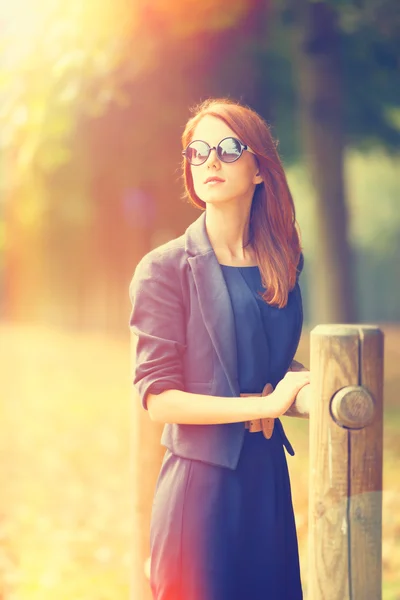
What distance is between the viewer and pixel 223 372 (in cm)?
209

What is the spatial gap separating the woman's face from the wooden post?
0.44 meters

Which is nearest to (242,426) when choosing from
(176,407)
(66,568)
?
(176,407)

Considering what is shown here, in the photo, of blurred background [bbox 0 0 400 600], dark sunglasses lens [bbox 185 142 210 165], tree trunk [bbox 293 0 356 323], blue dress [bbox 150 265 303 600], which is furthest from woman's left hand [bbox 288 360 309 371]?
tree trunk [bbox 293 0 356 323]

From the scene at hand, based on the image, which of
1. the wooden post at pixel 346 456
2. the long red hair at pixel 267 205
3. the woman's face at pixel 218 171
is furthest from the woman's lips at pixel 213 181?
the wooden post at pixel 346 456

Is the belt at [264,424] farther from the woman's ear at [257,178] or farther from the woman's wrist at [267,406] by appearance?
the woman's ear at [257,178]

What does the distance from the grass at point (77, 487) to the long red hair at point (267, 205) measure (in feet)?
2.09

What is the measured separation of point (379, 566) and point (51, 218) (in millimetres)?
12669

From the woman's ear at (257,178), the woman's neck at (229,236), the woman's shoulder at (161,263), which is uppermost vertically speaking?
the woman's ear at (257,178)

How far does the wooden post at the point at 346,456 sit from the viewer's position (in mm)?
1957

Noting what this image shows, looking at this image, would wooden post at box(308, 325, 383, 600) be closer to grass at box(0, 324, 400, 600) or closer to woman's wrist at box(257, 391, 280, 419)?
woman's wrist at box(257, 391, 280, 419)

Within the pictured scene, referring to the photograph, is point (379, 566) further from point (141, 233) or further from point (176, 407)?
point (141, 233)

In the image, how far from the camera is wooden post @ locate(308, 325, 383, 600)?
6.42 ft

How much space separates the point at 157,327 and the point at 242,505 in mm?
490

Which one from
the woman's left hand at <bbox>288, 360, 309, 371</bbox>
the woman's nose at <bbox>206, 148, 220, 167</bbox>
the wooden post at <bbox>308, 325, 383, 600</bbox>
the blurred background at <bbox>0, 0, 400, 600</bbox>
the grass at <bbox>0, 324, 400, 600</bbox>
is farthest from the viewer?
the blurred background at <bbox>0, 0, 400, 600</bbox>
